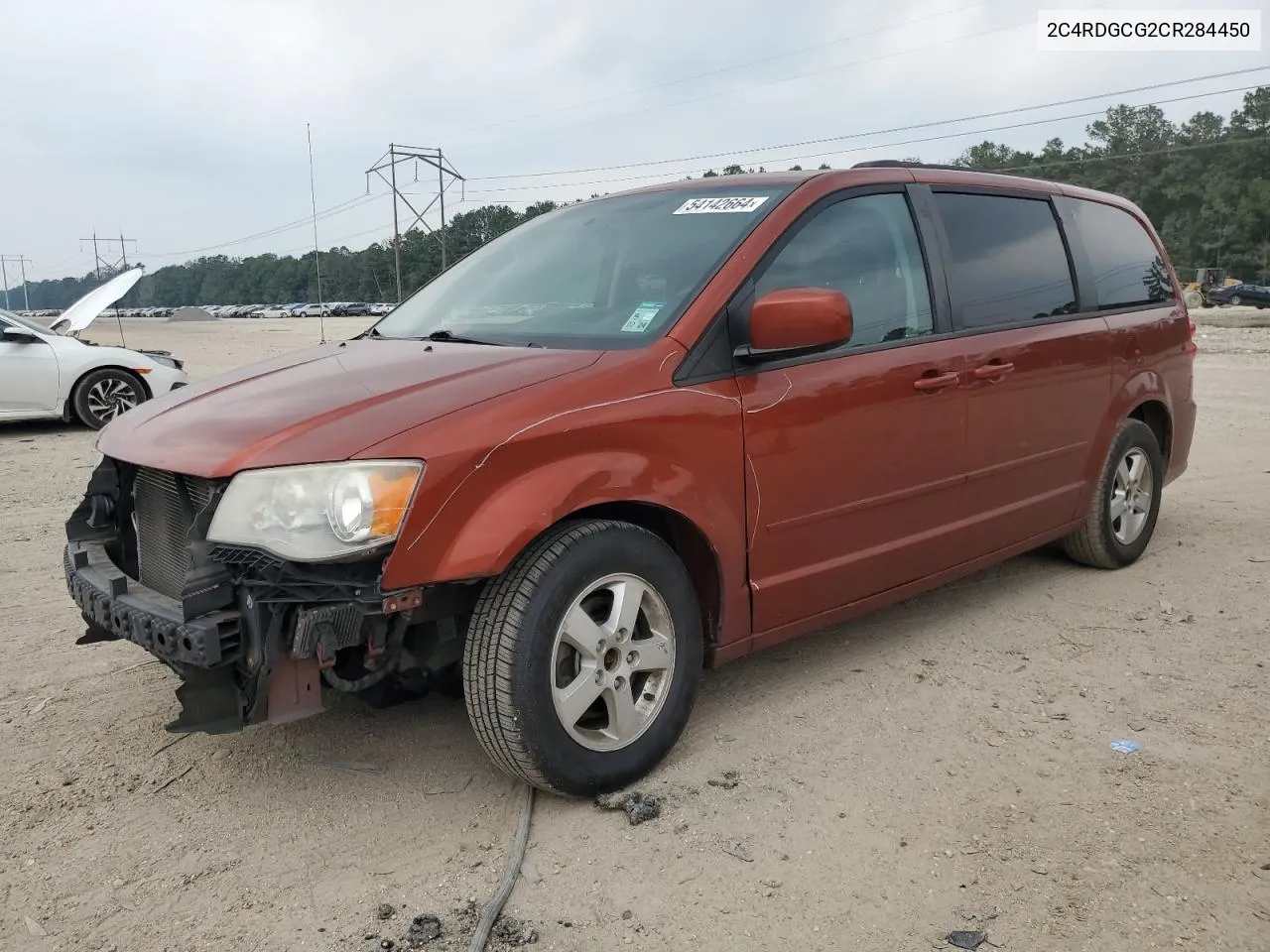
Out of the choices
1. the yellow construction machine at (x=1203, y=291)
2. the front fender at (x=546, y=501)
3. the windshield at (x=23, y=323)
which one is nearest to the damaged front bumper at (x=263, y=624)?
the front fender at (x=546, y=501)

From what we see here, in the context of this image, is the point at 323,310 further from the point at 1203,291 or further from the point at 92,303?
the point at 92,303

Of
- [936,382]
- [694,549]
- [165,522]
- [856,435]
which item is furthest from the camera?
[936,382]

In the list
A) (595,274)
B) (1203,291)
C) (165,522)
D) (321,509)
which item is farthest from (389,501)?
(1203,291)

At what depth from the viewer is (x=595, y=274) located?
3.56 meters

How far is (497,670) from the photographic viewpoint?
2619 millimetres

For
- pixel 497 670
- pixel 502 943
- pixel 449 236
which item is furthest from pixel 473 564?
pixel 449 236

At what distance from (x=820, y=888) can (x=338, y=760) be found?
1529mm

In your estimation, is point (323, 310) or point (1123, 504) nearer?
point (1123, 504)

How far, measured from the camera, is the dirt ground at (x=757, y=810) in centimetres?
234

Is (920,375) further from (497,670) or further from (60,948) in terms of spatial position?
(60,948)

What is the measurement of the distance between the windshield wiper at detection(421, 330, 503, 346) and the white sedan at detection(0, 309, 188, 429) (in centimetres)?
790

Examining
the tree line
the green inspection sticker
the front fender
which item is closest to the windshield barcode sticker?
the green inspection sticker

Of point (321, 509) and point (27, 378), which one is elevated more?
point (27, 378)

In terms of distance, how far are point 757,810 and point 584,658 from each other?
2.04 feet
